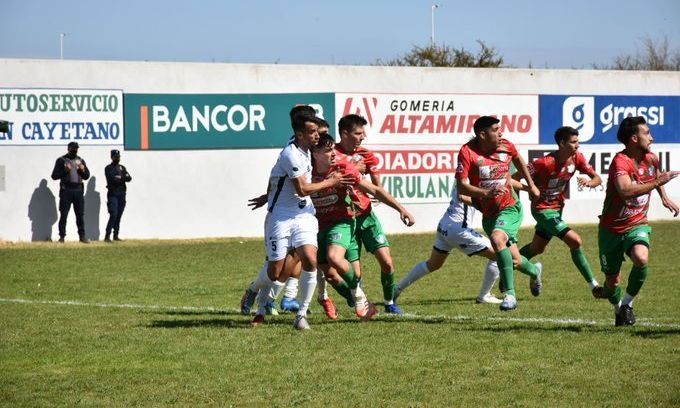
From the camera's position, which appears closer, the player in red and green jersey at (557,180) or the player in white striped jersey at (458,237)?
the player in white striped jersey at (458,237)

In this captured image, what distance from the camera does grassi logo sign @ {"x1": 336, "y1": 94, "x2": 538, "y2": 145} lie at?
29.6 metres

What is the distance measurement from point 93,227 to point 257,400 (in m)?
19.7

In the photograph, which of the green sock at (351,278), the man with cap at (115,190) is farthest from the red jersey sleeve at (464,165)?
the man with cap at (115,190)

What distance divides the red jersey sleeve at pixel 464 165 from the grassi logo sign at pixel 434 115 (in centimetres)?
1671

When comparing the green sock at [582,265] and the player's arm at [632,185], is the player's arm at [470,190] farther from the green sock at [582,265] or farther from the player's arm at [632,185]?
the green sock at [582,265]

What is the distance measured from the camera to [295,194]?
38.1 feet

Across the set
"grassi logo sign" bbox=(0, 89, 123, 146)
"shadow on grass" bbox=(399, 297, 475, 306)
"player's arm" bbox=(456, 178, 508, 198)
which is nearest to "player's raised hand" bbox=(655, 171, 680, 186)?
"player's arm" bbox=(456, 178, 508, 198)

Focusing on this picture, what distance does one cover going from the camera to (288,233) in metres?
11.6

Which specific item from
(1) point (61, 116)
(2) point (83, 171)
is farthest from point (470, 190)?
(1) point (61, 116)

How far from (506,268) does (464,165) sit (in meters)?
1.15

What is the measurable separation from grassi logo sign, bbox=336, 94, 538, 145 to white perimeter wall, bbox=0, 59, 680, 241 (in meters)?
0.25

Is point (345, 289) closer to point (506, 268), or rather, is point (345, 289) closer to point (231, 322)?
point (231, 322)

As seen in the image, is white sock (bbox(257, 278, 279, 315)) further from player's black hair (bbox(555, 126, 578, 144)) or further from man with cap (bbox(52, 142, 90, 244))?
man with cap (bbox(52, 142, 90, 244))

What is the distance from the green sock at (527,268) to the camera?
46.4 ft
